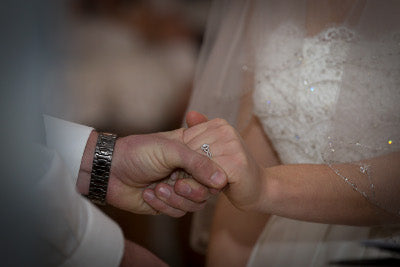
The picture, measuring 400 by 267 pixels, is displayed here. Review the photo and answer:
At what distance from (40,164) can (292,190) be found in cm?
39

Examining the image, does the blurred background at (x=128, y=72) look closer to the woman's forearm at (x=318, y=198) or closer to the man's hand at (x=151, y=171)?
the man's hand at (x=151, y=171)

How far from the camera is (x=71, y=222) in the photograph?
41 cm

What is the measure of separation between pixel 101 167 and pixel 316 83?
0.43 metres

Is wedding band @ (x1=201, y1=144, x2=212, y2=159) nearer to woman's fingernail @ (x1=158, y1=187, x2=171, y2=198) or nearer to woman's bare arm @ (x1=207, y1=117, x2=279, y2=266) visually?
woman's fingernail @ (x1=158, y1=187, x2=171, y2=198)

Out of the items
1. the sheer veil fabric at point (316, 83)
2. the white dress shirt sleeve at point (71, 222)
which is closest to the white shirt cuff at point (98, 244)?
the white dress shirt sleeve at point (71, 222)

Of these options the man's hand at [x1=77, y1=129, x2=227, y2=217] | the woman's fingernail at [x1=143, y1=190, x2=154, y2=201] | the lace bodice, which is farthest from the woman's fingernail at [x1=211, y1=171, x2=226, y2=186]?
the lace bodice

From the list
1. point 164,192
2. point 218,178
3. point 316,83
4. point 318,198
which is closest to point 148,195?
point 164,192

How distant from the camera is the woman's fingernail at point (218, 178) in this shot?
536 mm

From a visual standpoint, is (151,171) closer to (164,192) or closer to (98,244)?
(164,192)

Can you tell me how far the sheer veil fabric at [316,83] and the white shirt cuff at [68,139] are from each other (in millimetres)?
376

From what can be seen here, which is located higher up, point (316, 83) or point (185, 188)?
point (316, 83)

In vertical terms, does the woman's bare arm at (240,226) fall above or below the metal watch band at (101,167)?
below

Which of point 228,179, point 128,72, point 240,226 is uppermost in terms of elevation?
point 128,72

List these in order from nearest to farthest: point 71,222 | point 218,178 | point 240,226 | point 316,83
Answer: point 71,222
point 218,178
point 316,83
point 240,226
